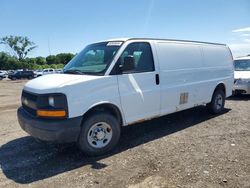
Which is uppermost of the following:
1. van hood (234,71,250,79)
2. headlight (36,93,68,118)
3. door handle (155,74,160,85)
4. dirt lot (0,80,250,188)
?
door handle (155,74,160,85)

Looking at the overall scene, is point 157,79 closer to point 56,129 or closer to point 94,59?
point 94,59

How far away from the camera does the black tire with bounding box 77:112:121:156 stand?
470cm

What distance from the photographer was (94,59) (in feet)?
17.8

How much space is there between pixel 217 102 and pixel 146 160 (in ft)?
13.7

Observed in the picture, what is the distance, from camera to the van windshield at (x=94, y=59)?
16.6 feet

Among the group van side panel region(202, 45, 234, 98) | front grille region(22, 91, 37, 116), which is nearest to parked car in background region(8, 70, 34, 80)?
van side panel region(202, 45, 234, 98)

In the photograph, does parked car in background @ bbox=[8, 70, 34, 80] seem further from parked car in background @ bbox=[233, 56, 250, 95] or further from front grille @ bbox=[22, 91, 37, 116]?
front grille @ bbox=[22, 91, 37, 116]

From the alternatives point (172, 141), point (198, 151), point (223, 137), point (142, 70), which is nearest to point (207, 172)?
point (198, 151)

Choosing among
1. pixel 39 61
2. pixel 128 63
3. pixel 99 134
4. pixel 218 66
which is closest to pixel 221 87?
pixel 218 66

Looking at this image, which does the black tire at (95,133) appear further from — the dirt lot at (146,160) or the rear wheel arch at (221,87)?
the rear wheel arch at (221,87)

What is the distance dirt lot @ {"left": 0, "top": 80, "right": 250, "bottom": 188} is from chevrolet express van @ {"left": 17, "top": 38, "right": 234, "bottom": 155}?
50cm

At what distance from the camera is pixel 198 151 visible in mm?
4988

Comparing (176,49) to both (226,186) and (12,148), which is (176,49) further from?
(12,148)

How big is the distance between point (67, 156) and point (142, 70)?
2266mm
